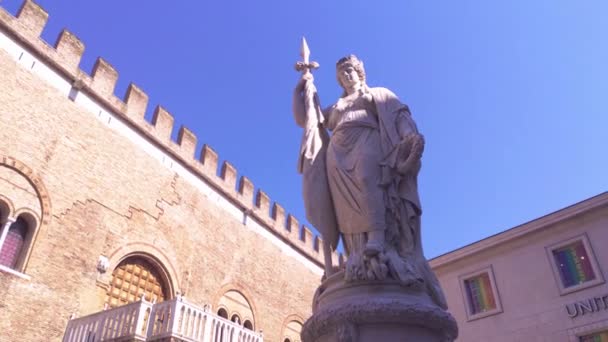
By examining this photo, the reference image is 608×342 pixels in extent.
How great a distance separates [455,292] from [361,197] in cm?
1143

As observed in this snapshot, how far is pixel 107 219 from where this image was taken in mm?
10836

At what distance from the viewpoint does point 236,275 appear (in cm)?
1438

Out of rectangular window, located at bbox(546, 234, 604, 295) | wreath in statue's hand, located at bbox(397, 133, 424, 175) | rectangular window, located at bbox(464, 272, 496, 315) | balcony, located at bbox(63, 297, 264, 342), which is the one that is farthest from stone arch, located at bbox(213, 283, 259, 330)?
wreath in statue's hand, located at bbox(397, 133, 424, 175)

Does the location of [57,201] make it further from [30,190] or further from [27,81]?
[27,81]

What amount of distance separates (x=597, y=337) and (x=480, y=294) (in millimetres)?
2862

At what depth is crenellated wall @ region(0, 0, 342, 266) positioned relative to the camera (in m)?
10.8

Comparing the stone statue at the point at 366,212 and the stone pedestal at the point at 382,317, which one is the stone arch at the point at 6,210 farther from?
the stone pedestal at the point at 382,317

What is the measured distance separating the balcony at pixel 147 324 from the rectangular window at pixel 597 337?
8.07 m

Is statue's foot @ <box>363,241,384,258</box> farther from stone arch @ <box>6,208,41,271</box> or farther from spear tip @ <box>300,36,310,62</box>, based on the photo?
stone arch @ <box>6,208,41,271</box>

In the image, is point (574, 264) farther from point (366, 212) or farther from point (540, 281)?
point (366, 212)

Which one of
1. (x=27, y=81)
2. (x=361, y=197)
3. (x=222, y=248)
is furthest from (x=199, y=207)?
(x=361, y=197)

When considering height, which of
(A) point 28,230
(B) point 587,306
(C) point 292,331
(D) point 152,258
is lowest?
(B) point 587,306

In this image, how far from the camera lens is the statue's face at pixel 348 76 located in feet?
11.5

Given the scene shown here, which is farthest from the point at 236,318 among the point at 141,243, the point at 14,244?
the point at 14,244
